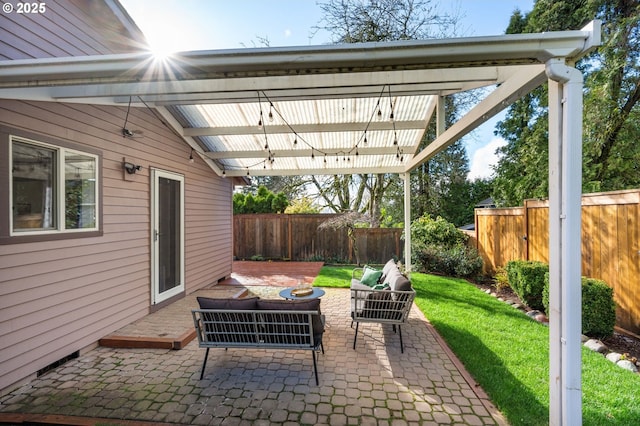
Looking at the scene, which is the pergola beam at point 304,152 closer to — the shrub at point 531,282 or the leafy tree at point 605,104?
the shrub at point 531,282

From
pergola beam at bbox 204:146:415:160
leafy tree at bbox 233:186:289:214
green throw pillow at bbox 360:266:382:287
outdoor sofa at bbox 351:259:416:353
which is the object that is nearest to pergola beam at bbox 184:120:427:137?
pergola beam at bbox 204:146:415:160

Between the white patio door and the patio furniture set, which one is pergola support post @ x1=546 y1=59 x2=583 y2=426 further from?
the white patio door

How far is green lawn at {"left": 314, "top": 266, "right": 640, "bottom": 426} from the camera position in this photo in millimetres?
2508

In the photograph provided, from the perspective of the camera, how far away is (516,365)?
323cm

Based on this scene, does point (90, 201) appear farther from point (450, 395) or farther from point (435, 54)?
point (450, 395)

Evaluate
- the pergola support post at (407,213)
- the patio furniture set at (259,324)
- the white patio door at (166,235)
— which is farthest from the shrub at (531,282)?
the white patio door at (166,235)

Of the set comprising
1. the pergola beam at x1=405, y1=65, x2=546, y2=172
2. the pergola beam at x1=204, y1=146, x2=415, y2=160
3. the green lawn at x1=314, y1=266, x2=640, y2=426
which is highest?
the pergola beam at x1=204, y1=146, x2=415, y2=160

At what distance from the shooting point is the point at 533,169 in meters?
8.66

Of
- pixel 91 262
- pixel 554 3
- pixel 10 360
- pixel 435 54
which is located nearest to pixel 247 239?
pixel 91 262

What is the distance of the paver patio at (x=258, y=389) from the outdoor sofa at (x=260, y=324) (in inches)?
12.1

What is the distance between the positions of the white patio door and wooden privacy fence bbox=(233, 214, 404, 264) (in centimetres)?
531

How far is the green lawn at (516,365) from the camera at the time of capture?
251cm

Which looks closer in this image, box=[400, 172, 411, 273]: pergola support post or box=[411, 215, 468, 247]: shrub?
box=[400, 172, 411, 273]: pergola support post

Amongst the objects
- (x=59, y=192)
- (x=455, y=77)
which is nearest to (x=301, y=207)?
(x=59, y=192)
